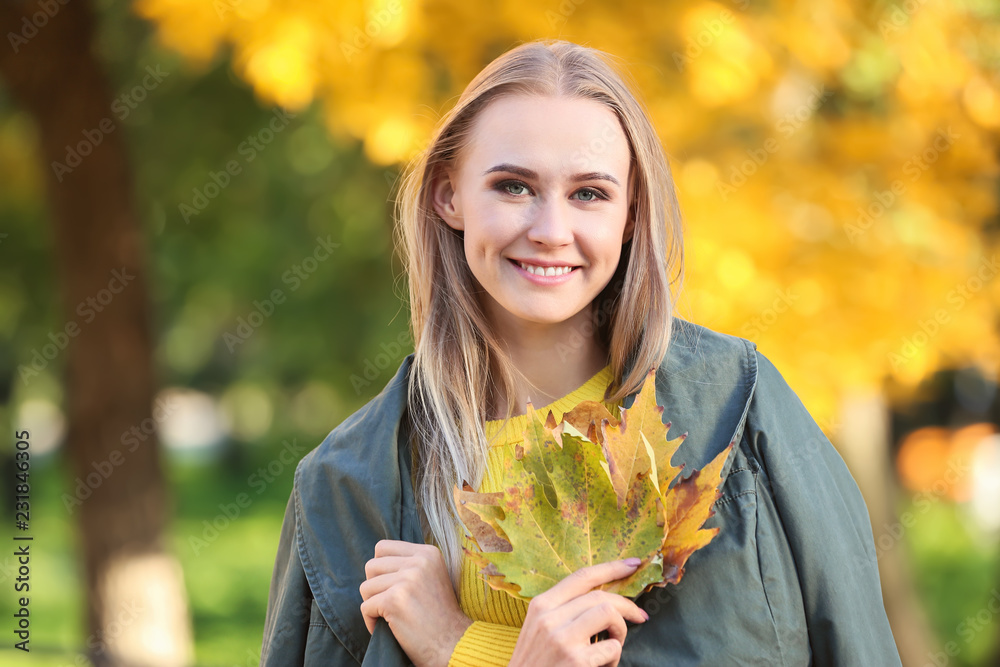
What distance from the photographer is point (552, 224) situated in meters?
1.83

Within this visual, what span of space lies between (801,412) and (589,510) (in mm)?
621

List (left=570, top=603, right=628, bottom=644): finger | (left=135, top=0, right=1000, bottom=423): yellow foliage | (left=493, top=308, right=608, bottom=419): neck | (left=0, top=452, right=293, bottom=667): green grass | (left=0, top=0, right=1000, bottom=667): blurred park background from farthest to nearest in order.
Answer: (left=0, top=452, right=293, bottom=667): green grass → (left=0, top=0, right=1000, bottom=667): blurred park background → (left=135, top=0, right=1000, bottom=423): yellow foliage → (left=493, top=308, right=608, bottom=419): neck → (left=570, top=603, right=628, bottom=644): finger

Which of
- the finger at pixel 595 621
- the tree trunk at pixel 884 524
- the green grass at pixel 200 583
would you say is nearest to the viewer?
the finger at pixel 595 621

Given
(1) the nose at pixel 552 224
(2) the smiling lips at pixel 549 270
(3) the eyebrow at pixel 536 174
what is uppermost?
(3) the eyebrow at pixel 536 174

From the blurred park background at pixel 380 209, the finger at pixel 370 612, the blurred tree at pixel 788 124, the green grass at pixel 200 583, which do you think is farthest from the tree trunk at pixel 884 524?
the green grass at pixel 200 583

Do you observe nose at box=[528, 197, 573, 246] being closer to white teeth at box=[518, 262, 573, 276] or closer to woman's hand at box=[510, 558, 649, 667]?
white teeth at box=[518, 262, 573, 276]

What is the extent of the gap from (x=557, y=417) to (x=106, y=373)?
3.86 metres

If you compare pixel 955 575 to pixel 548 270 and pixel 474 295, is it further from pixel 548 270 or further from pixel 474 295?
pixel 548 270

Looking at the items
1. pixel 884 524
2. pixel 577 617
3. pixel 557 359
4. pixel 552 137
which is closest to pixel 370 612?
pixel 577 617

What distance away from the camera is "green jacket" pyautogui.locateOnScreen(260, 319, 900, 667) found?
5.70 ft

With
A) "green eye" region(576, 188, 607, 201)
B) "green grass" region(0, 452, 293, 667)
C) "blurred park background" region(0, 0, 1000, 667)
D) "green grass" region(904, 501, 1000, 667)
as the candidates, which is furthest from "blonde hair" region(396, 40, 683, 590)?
"green grass" region(904, 501, 1000, 667)

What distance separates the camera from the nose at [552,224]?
6.01ft

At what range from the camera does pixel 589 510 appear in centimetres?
158

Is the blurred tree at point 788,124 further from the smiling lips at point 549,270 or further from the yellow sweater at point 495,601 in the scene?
the smiling lips at point 549,270
